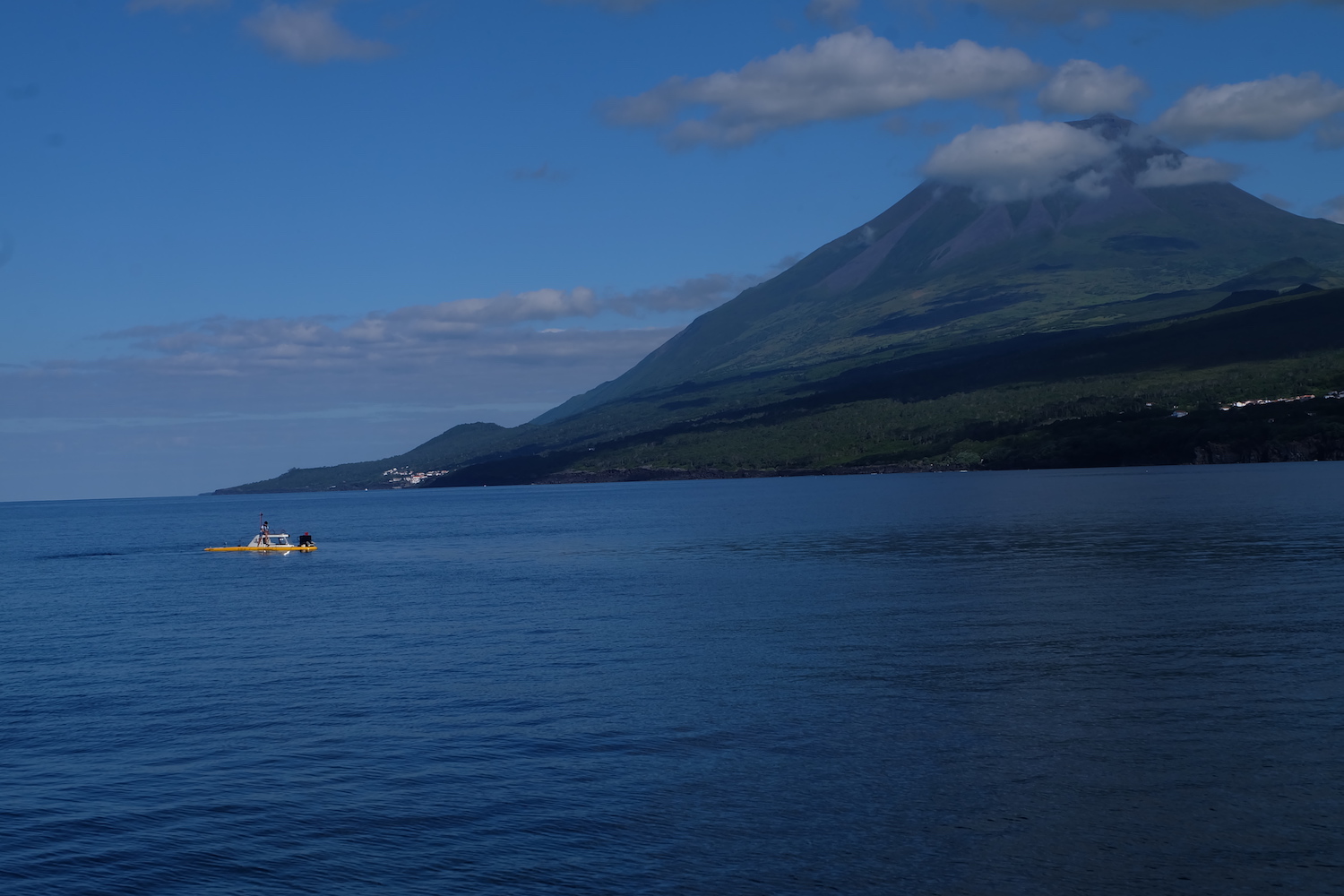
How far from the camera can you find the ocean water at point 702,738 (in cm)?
2470

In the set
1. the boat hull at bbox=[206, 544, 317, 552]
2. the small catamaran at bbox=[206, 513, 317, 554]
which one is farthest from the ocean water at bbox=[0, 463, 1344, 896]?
the small catamaran at bbox=[206, 513, 317, 554]

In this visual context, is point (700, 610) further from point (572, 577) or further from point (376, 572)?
point (376, 572)

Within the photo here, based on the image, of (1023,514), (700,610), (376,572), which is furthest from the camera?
(1023,514)

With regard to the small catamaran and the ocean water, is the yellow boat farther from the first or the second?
the ocean water

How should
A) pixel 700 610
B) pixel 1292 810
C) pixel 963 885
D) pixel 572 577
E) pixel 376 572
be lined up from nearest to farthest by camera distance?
pixel 963 885 → pixel 1292 810 → pixel 700 610 → pixel 572 577 → pixel 376 572

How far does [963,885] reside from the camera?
2305 cm

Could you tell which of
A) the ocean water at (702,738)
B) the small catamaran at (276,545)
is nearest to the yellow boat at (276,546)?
the small catamaran at (276,545)

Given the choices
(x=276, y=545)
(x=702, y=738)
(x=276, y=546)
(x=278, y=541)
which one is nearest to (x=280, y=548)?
(x=276, y=546)

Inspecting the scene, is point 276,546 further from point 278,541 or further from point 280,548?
point 278,541

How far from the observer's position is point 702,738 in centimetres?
3475

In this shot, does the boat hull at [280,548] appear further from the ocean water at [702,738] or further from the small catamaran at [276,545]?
the ocean water at [702,738]

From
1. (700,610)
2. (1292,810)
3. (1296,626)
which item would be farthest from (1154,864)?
(700,610)

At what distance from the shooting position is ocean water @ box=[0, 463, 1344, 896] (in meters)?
24.7

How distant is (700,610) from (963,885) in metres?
43.2
